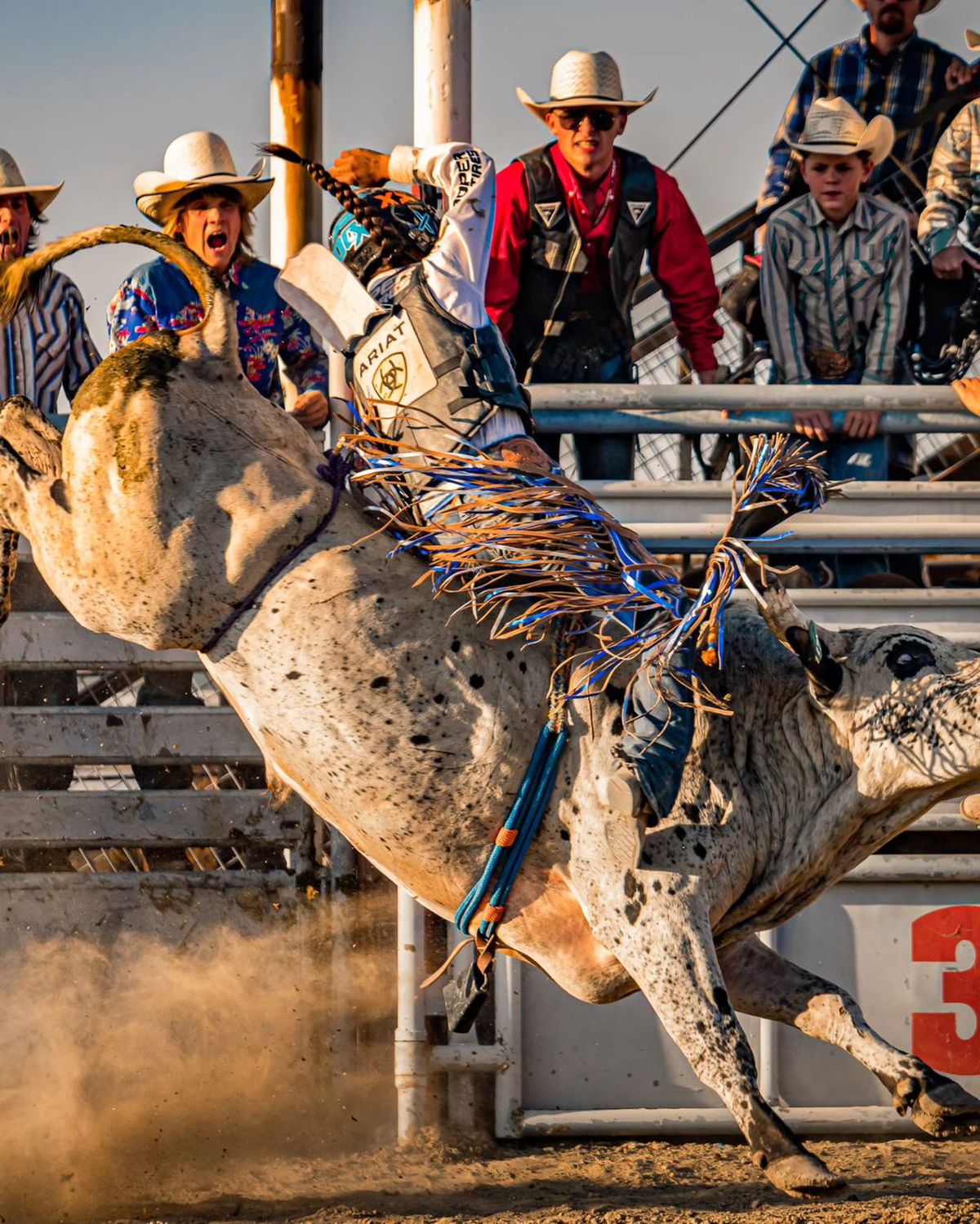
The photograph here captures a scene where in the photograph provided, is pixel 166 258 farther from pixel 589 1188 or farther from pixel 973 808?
pixel 589 1188

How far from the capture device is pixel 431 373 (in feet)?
15.3

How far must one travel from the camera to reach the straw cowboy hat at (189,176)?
20.2ft

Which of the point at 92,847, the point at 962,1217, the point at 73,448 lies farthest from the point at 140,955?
the point at 962,1217

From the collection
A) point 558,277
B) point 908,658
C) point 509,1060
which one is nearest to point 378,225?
point 558,277

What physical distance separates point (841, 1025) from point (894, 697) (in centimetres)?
84

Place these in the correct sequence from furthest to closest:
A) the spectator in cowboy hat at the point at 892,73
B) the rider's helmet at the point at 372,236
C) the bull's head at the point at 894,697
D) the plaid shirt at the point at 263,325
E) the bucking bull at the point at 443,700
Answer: the spectator in cowboy hat at the point at 892,73 < the plaid shirt at the point at 263,325 < the rider's helmet at the point at 372,236 < the bucking bull at the point at 443,700 < the bull's head at the point at 894,697

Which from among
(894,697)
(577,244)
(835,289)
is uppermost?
(577,244)

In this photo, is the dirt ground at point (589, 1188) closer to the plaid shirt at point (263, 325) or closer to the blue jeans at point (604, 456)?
the blue jeans at point (604, 456)

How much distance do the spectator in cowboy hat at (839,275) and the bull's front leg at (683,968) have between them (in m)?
2.48

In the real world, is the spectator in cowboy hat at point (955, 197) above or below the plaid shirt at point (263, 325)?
above

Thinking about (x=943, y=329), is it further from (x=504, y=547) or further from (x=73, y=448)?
(x=73, y=448)

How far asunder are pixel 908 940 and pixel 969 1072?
1.67 ft

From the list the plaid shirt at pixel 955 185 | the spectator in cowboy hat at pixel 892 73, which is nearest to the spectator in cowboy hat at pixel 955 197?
the plaid shirt at pixel 955 185

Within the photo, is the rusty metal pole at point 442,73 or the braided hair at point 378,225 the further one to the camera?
the rusty metal pole at point 442,73
